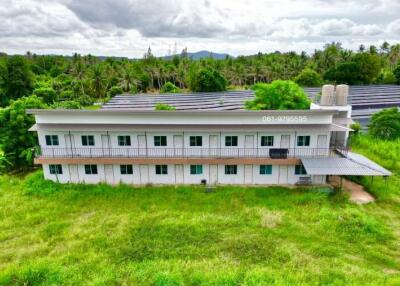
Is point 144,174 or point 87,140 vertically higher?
point 87,140

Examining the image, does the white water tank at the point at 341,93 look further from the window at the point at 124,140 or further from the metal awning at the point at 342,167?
the window at the point at 124,140

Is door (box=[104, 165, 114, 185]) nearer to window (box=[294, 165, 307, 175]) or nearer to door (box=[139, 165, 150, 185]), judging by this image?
door (box=[139, 165, 150, 185])

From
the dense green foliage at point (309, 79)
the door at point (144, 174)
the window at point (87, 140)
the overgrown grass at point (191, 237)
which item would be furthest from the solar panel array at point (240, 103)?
the overgrown grass at point (191, 237)

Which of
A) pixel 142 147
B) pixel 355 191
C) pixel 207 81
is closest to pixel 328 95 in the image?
pixel 355 191

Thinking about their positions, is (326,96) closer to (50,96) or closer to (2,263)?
(2,263)

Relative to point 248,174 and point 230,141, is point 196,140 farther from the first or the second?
point 248,174

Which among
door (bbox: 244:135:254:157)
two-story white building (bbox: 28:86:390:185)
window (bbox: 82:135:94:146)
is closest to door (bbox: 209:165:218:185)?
two-story white building (bbox: 28:86:390:185)

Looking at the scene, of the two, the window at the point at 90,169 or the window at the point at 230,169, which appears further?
the window at the point at 90,169
